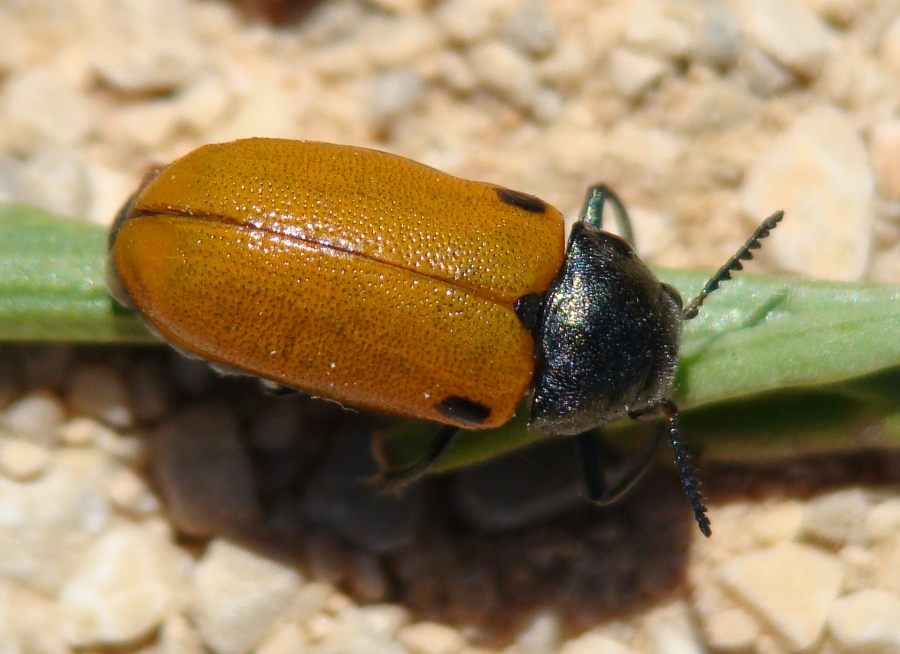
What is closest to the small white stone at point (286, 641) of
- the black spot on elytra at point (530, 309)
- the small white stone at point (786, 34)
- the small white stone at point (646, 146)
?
the black spot on elytra at point (530, 309)

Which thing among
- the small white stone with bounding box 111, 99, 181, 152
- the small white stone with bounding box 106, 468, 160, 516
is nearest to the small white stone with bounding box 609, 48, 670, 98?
the small white stone with bounding box 111, 99, 181, 152

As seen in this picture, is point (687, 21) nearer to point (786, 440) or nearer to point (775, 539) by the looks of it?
point (786, 440)

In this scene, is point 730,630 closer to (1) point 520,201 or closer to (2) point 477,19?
(1) point 520,201

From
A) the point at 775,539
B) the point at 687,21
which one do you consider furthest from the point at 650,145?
the point at 775,539

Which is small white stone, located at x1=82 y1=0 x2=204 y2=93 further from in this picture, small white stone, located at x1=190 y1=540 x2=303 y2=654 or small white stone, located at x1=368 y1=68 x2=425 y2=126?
small white stone, located at x1=190 y1=540 x2=303 y2=654

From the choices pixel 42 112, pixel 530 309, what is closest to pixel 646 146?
pixel 530 309

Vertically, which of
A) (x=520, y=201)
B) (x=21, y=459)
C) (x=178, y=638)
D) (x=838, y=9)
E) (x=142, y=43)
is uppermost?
(x=838, y=9)

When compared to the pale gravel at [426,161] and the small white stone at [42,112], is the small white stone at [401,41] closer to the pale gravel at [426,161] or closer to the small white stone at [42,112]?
the pale gravel at [426,161]
